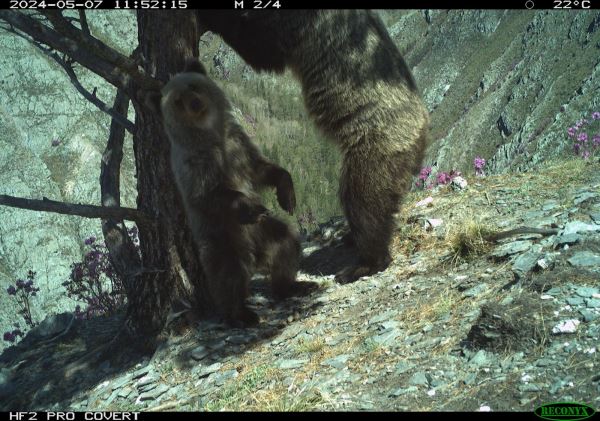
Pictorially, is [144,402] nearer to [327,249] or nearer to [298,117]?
[327,249]

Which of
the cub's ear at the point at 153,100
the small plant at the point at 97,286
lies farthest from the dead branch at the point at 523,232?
the small plant at the point at 97,286

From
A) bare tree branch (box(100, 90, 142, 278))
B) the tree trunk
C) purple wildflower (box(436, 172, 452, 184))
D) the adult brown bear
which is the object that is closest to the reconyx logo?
the adult brown bear

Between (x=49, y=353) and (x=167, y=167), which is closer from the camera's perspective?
(x=167, y=167)

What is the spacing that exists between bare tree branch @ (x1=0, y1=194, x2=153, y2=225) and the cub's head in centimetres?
82

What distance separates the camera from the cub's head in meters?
4.78

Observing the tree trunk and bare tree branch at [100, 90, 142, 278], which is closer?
the tree trunk

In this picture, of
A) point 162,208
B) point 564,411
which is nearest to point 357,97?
point 162,208

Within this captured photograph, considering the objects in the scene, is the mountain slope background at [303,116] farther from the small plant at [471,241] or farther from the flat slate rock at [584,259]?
the flat slate rock at [584,259]

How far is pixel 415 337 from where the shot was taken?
3615mm

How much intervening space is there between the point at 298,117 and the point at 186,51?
7935cm

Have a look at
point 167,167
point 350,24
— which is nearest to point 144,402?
point 167,167

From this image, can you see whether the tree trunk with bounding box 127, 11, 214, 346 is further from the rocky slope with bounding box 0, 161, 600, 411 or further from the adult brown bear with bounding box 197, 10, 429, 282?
the adult brown bear with bounding box 197, 10, 429, 282

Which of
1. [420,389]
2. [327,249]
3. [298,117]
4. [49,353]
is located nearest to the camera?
[420,389]

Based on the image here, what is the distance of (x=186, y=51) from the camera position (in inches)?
200
